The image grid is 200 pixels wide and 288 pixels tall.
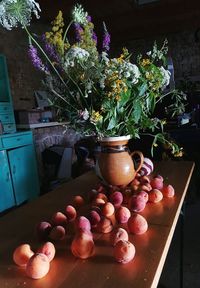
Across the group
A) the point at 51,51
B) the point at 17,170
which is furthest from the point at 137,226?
the point at 17,170

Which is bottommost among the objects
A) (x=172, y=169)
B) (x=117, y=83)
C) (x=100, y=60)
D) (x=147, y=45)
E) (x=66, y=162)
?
(x=66, y=162)

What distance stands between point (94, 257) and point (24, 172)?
122 inches

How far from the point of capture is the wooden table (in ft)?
1.99

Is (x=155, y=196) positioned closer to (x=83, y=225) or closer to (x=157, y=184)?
(x=157, y=184)

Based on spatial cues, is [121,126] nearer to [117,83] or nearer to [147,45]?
[117,83]

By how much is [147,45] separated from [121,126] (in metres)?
5.33

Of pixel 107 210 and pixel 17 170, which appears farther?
pixel 17 170

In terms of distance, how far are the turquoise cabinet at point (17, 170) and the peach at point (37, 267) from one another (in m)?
2.81

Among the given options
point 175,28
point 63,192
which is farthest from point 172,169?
point 175,28

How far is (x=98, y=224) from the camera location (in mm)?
833

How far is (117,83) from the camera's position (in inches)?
41.4

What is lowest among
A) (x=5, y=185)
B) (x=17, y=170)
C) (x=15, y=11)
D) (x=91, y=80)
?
(x=5, y=185)

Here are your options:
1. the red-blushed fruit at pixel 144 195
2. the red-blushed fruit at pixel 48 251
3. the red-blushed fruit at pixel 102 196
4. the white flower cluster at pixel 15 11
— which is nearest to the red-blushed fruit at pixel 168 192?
the red-blushed fruit at pixel 144 195

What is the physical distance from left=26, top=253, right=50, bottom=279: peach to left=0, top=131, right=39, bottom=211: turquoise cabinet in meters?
2.81
